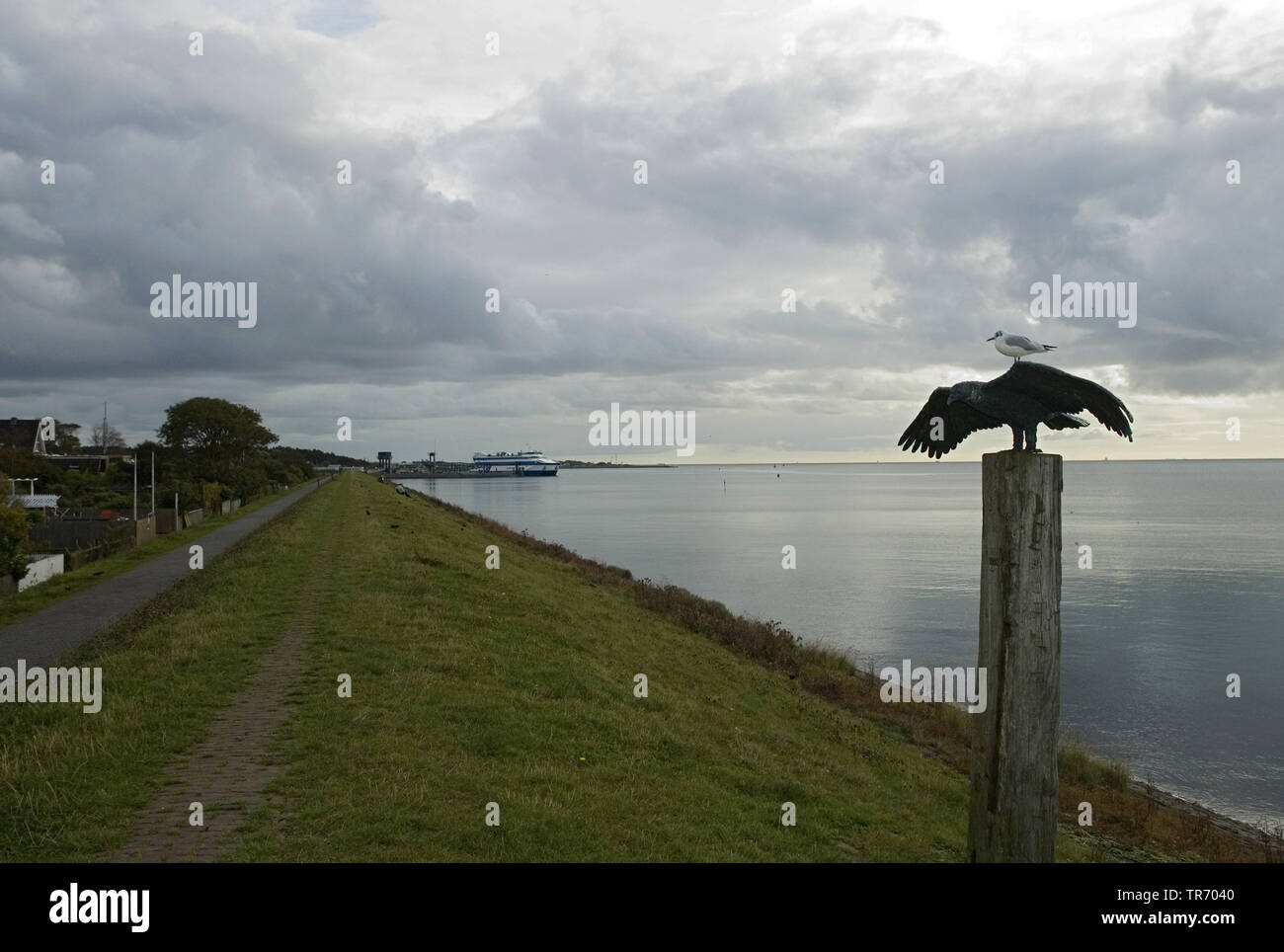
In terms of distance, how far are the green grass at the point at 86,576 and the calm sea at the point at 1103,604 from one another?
2290cm

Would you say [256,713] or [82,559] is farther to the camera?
[82,559]

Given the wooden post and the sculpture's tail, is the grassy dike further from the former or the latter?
the sculpture's tail

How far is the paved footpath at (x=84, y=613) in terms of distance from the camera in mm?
18094

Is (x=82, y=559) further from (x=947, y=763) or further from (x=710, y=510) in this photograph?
(x=710, y=510)

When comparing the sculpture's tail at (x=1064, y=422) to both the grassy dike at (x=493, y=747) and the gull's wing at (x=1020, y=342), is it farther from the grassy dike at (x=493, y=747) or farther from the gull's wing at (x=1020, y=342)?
the grassy dike at (x=493, y=747)

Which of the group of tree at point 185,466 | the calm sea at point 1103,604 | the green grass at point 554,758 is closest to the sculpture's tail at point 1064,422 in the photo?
the green grass at point 554,758

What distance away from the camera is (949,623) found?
36.1m

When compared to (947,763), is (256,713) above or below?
above

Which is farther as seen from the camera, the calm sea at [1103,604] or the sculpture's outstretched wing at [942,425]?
the calm sea at [1103,604]

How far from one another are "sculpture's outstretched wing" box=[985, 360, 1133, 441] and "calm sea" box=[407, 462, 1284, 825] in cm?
1670

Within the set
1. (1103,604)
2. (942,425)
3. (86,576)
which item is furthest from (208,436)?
(942,425)

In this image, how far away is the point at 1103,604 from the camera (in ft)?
134
